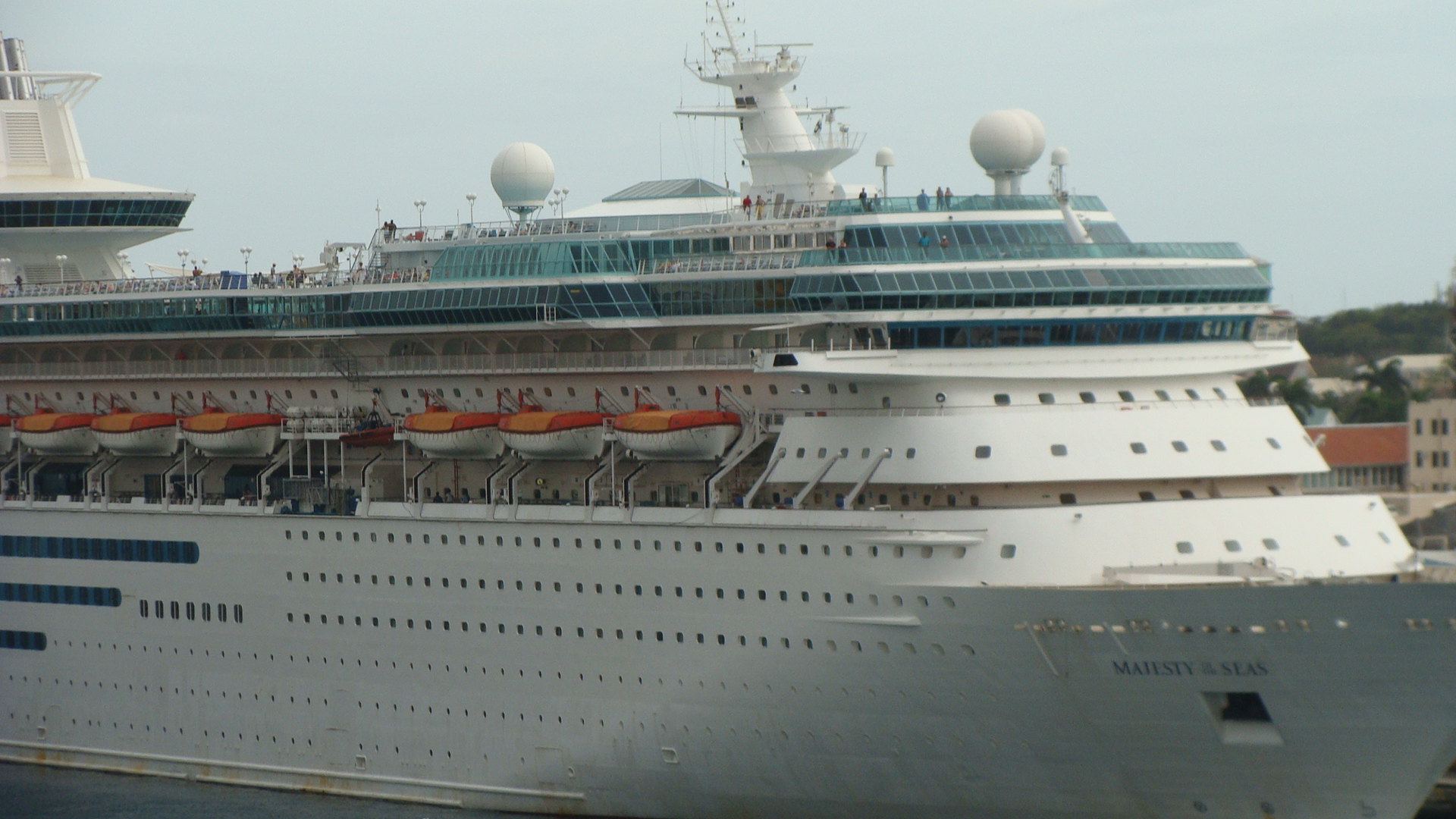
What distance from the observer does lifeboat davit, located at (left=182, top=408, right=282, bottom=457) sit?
1446 inches

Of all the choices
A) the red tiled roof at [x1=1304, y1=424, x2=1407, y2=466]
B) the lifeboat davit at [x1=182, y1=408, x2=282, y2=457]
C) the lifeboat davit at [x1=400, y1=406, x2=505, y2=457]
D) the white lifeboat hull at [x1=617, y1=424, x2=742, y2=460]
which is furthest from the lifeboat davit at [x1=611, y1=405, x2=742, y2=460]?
the red tiled roof at [x1=1304, y1=424, x2=1407, y2=466]

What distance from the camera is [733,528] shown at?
96.2ft

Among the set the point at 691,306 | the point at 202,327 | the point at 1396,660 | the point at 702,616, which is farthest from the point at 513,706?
the point at 1396,660

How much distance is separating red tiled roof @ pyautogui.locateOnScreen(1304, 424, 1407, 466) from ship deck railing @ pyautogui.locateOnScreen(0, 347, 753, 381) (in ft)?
74.3

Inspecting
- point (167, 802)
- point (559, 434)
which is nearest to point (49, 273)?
point (167, 802)

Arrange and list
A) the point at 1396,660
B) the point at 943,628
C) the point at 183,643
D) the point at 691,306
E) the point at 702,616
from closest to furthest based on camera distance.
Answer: the point at 1396,660 → the point at 943,628 → the point at 702,616 → the point at 691,306 → the point at 183,643

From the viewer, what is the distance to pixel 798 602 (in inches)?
1125

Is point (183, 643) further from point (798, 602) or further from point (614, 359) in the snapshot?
point (798, 602)

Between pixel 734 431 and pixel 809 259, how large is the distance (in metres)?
3.14

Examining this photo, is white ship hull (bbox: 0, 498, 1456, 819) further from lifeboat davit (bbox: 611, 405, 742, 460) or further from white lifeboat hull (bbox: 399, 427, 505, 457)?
white lifeboat hull (bbox: 399, 427, 505, 457)

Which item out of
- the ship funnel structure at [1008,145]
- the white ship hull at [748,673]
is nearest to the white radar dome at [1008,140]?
the ship funnel structure at [1008,145]

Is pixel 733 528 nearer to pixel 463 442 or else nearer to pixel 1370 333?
pixel 463 442

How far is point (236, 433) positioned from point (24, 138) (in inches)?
526

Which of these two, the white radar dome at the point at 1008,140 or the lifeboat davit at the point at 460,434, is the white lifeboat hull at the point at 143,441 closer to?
the lifeboat davit at the point at 460,434
